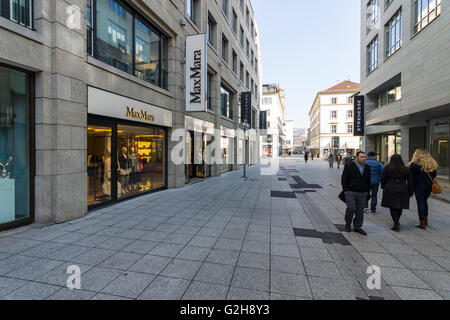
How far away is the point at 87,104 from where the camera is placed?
6.53m

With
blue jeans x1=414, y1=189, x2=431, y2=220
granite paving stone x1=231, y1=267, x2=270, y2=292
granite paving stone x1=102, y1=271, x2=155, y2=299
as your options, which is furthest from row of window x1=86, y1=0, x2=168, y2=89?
blue jeans x1=414, y1=189, x2=431, y2=220

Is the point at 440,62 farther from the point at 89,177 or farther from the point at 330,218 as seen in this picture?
the point at 89,177

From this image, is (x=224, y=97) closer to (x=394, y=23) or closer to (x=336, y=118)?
(x=394, y=23)

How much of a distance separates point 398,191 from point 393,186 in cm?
15

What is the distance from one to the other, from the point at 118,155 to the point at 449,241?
9289 mm

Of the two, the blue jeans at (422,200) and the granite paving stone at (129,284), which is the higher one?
the blue jeans at (422,200)

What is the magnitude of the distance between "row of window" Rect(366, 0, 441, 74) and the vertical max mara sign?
45.1ft

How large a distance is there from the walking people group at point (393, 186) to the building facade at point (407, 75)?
770 centimetres

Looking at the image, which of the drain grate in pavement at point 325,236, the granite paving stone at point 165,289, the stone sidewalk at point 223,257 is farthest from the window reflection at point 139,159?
the drain grate in pavement at point 325,236

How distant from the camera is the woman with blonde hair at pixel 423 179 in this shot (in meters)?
5.53

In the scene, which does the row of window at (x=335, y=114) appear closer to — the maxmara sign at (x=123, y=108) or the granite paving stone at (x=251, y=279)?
the maxmara sign at (x=123, y=108)

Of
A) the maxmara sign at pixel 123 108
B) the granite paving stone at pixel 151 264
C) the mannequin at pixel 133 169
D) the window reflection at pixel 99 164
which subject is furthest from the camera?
the mannequin at pixel 133 169

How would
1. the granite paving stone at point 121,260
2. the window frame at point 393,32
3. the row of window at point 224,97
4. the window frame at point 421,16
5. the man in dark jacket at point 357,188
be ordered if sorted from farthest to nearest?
1. the window frame at point 393,32
2. the row of window at point 224,97
3. the window frame at point 421,16
4. the man in dark jacket at point 357,188
5. the granite paving stone at point 121,260

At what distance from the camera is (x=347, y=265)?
3.78 m
